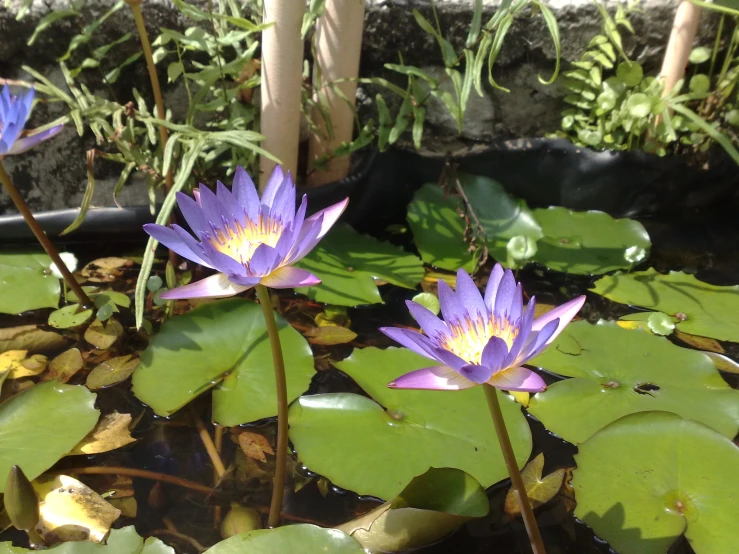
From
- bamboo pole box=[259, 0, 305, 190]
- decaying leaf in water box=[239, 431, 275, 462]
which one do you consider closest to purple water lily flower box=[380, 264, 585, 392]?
decaying leaf in water box=[239, 431, 275, 462]

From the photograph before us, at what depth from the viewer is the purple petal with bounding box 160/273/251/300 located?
758 millimetres

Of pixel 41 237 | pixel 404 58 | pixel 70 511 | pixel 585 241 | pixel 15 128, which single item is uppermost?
pixel 404 58

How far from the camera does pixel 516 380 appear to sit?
27.5 inches

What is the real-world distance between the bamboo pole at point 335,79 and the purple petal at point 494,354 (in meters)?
1.07

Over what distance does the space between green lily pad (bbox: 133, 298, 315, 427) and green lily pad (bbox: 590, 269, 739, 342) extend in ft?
2.88

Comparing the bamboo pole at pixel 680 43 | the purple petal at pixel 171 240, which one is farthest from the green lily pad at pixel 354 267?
the bamboo pole at pixel 680 43

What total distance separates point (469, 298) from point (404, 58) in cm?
126

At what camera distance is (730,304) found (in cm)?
147

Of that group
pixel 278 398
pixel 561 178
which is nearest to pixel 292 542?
pixel 278 398

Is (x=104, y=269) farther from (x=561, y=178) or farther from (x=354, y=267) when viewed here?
(x=561, y=178)

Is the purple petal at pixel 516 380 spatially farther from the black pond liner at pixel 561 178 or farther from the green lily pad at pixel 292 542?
the black pond liner at pixel 561 178

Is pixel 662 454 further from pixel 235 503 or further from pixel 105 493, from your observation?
pixel 105 493

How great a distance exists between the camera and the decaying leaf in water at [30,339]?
134cm

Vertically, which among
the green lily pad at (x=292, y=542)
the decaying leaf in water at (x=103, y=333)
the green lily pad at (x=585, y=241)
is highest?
the green lily pad at (x=585, y=241)
